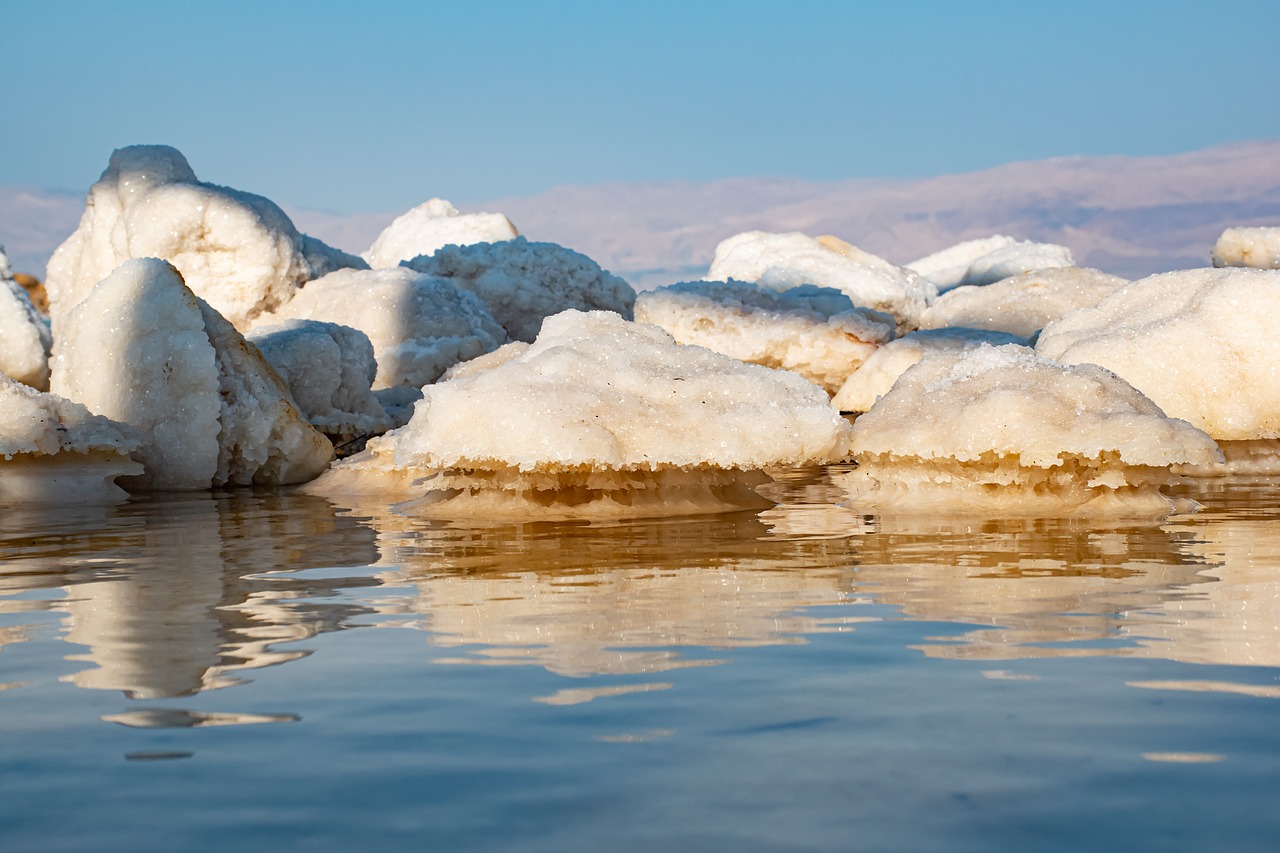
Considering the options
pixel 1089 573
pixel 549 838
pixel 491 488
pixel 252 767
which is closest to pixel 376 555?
pixel 491 488

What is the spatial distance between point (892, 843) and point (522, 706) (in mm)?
884

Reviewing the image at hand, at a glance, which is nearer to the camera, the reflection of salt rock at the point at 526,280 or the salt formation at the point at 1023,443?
the salt formation at the point at 1023,443

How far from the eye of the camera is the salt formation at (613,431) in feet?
19.2

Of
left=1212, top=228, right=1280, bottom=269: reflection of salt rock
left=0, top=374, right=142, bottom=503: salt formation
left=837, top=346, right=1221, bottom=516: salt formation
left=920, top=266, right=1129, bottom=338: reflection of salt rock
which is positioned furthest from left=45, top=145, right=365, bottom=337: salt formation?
left=1212, top=228, right=1280, bottom=269: reflection of salt rock

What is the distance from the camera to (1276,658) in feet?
9.07

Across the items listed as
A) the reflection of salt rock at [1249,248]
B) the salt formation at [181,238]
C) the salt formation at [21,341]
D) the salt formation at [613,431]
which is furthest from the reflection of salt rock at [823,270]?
the salt formation at [613,431]

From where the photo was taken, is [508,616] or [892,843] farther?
[508,616]

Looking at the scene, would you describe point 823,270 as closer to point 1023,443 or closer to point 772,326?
point 772,326

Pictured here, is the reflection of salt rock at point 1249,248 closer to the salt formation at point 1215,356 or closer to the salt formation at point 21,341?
the salt formation at point 1215,356

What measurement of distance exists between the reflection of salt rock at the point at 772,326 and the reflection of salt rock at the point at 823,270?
4.87ft

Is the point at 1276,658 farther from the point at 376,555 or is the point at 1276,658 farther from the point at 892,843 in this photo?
the point at 376,555

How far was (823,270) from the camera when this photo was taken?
1834cm

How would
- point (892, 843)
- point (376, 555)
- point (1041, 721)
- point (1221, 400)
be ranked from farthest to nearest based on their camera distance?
1. point (1221, 400)
2. point (376, 555)
3. point (1041, 721)
4. point (892, 843)

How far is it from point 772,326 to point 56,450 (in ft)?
23.2
